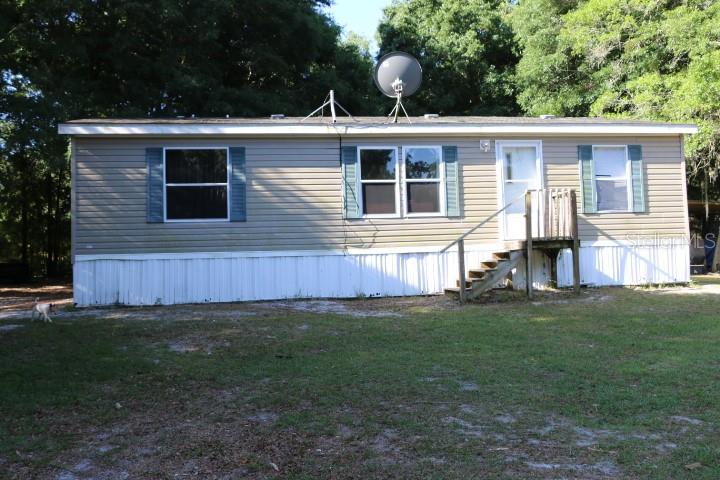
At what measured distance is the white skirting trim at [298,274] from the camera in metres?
10.2

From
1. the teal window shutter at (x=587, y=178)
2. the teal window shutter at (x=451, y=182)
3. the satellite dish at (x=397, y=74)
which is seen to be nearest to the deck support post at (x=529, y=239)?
the teal window shutter at (x=451, y=182)

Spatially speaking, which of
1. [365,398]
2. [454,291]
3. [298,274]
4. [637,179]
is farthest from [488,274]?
[365,398]

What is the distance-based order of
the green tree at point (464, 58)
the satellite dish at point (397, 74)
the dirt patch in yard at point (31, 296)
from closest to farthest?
the dirt patch in yard at point (31, 296)
the satellite dish at point (397, 74)
the green tree at point (464, 58)

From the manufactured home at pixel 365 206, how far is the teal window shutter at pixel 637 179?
3 centimetres

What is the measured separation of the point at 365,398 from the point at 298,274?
20.6ft

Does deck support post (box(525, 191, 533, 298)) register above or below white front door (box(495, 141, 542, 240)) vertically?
below

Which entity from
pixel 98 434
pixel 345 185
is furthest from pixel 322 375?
pixel 345 185

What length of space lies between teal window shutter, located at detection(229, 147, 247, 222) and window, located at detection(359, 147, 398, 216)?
7.00ft

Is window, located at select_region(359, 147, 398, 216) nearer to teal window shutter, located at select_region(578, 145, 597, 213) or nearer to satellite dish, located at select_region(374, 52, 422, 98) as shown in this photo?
satellite dish, located at select_region(374, 52, 422, 98)

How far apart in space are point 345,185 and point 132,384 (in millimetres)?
6417

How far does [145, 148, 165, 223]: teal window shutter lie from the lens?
402 inches

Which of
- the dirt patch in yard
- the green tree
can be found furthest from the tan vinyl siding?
the green tree

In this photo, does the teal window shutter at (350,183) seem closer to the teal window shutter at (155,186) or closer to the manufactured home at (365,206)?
the manufactured home at (365,206)

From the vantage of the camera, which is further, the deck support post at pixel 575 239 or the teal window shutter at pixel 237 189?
the teal window shutter at pixel 237 189
